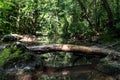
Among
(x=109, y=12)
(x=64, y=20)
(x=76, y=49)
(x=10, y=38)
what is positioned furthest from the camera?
(x=64, y=20)

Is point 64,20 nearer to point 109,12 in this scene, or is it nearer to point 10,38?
point 10,38

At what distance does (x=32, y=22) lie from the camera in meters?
34.8

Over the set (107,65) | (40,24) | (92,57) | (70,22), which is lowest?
(40,24)

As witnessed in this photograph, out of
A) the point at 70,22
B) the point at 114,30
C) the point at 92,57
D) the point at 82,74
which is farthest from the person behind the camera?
the point at 70,22

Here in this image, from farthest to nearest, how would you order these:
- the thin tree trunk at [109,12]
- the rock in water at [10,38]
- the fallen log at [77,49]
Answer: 1. the rock in water at [10,38]
2. the thin tree trunk at [109,12]
3. the fallen log at [77,49]

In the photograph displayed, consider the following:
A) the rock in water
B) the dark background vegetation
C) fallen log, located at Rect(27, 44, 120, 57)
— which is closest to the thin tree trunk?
the dark background vegetation

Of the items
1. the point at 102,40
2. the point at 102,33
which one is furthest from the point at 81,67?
the point at 102,33

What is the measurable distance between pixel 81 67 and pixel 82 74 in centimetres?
142

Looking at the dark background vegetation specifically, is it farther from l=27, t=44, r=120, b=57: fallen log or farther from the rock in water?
the rock in water

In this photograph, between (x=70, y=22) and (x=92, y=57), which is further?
(x=70, y=22)

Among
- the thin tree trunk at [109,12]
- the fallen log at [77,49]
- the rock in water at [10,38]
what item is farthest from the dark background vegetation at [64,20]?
the rock in water at [10,38]

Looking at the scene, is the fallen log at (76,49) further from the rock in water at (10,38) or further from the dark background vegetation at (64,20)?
the rock in water at (10,38)

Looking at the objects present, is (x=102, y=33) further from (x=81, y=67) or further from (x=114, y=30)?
(x=81, y=67)

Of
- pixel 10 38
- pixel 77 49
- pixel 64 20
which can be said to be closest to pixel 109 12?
pixel 77 49
